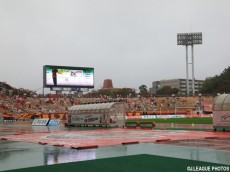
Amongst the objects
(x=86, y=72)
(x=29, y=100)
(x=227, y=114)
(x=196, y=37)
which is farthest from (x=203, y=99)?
(x=227, y=114)

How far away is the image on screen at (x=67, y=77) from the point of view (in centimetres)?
7012

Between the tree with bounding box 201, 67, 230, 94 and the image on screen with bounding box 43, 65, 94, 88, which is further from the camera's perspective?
the tree with bounding box 201, 67, 230, 94

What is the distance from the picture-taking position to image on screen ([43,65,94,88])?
70.1 meters

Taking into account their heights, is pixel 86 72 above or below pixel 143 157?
above

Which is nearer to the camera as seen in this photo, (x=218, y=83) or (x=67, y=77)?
(x=67, y=77)

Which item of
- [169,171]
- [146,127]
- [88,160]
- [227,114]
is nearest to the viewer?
[169,171]

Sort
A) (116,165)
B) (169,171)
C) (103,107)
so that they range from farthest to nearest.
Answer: (103,107)
(116,165)
(169,171)

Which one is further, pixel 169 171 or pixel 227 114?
pixel 227 114

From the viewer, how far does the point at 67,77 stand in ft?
237

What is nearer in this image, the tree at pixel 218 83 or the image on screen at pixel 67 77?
the image on screen at pixel 67 77

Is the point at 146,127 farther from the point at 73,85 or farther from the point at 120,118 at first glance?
the point at 73,85

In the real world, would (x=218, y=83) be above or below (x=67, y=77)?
above

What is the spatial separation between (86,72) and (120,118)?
3248cm

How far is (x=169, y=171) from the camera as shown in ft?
37.0
